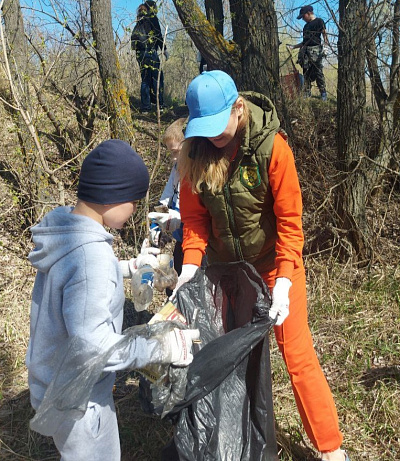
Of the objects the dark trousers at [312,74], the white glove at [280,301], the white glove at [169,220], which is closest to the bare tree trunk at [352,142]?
the dark trousers at [312,74]

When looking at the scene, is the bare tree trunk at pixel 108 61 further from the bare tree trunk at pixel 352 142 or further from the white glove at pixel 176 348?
the white glove at pixel 176 348

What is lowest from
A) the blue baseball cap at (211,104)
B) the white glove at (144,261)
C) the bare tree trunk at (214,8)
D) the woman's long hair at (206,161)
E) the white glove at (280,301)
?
the white glove at (280,301)

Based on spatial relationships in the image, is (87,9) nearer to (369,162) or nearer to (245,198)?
(369,162)

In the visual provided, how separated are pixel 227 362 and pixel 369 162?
3015 millimetres

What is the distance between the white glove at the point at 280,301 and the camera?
1.83 m

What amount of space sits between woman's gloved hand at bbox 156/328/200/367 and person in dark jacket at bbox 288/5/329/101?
12.4 ft

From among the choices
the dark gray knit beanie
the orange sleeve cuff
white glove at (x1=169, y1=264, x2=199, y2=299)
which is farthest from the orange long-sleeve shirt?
the dark gray knit beanie

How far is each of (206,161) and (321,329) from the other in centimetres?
197

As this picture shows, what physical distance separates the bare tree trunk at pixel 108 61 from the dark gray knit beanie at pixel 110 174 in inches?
130

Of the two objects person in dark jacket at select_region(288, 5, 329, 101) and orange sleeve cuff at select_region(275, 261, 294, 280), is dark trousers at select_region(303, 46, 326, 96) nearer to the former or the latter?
person in dark jacket at select_region(288, 5, 329, 101)

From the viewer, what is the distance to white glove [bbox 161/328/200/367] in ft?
4.75

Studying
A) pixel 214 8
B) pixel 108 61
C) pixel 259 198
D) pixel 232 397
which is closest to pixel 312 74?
pixel 214 8

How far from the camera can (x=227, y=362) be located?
1.56 metres

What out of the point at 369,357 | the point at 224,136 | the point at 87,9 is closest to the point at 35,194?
the point at 87,9
